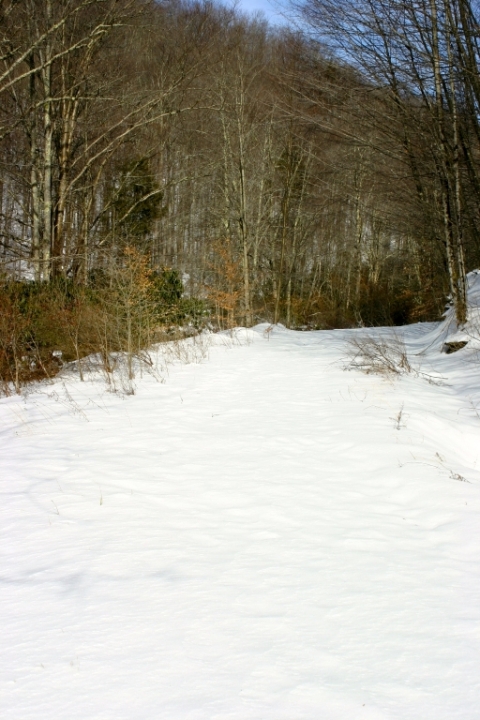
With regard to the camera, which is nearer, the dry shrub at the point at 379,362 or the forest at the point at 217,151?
the dry shrub at the point at 379,362

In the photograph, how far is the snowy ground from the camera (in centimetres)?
181

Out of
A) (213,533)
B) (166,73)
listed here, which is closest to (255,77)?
(166,73)

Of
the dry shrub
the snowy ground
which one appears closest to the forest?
the dry shrub

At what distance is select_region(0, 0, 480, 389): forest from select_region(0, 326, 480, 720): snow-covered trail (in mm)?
3817

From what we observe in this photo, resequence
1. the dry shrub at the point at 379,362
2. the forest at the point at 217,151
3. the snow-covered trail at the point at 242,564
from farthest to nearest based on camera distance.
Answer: the forest at the point at 217,151 < the dry shrub at the point at 379,362 < the snow-covered trail at the point at 242,564

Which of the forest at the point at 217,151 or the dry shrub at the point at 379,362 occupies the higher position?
the forest at the point at 217,151

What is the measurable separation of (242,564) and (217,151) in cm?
1838

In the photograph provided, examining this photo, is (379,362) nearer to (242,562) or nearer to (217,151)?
(242,562)

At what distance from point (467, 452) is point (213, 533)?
2.72 metres

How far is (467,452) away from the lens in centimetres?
471

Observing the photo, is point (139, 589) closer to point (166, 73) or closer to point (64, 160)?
point (64, 160)

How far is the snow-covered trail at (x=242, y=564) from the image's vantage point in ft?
5.92

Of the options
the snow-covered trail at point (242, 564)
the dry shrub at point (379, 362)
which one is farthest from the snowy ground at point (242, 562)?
the dry shrub at point (379, 362)

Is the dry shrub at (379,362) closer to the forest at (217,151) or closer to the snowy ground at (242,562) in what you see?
the snowy ground at (242,562)
